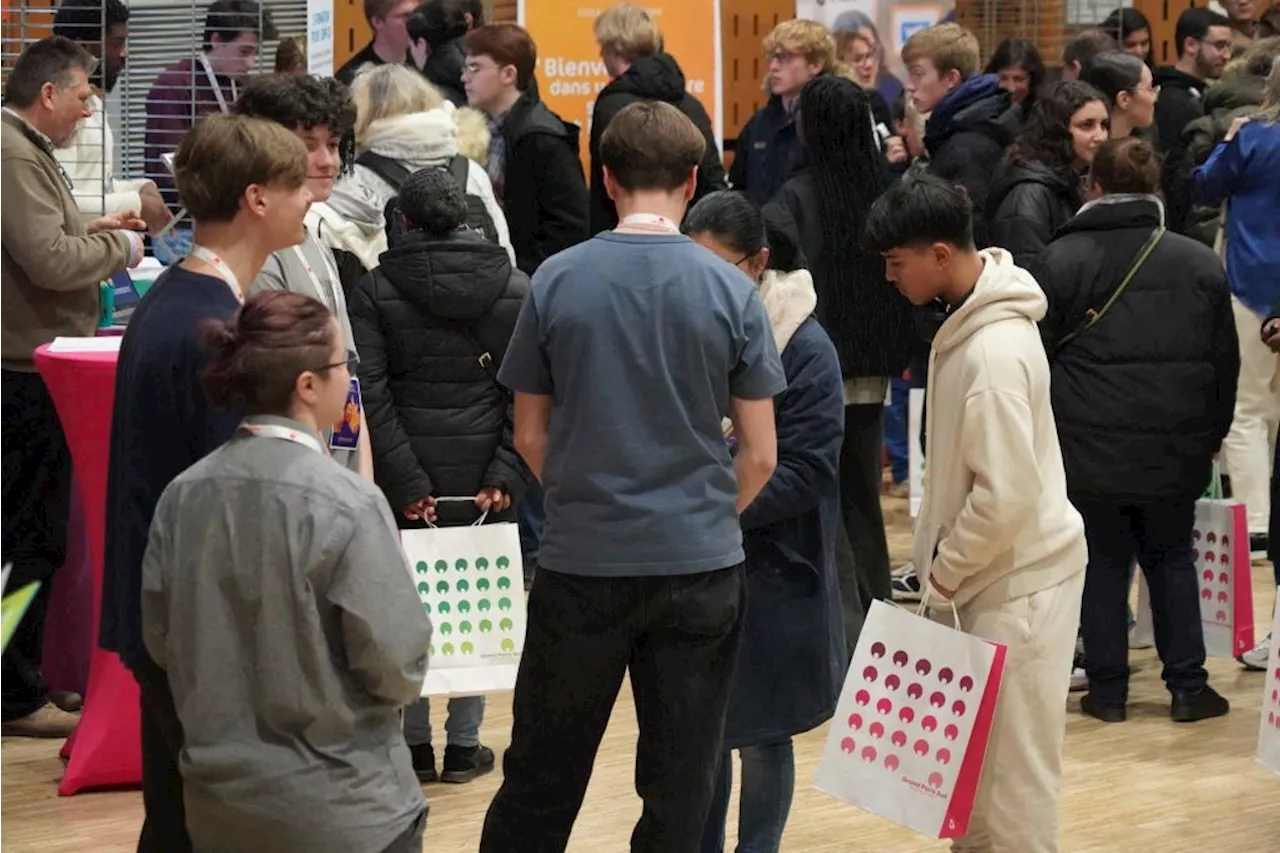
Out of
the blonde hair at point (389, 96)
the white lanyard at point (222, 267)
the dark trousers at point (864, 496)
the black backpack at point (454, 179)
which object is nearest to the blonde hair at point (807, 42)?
the dark trousers at point (864, 496)

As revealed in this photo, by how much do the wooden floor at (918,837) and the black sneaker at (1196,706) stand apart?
3 cm

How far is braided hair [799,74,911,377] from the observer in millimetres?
5371

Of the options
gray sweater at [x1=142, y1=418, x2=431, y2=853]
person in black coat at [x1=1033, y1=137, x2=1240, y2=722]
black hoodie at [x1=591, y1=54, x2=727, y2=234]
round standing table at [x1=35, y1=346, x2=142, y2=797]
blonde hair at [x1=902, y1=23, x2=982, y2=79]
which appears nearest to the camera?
gray sweater at [x1=142, y1=418, x2=431, y2=853]

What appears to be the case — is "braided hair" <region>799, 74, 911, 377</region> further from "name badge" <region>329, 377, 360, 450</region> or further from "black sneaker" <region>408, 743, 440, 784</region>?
"name badge" <region>329, 377, 360, 450</region>

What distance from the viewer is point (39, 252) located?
4.84 m

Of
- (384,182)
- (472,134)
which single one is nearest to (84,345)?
(384,182)

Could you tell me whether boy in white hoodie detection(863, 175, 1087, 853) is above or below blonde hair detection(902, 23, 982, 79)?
below

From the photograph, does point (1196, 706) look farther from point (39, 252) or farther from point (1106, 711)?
point (39, 252)

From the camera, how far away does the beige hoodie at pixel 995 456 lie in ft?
11.0

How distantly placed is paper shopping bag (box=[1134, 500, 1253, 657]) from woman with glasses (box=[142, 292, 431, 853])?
3133 millimetres

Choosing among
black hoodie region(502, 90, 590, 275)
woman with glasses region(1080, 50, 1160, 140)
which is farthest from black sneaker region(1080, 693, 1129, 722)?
black hoodie region(502, 90, 590, 275)

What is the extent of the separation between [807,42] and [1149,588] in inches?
94.4

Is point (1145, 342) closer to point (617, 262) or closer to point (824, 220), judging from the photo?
point (824, 220)

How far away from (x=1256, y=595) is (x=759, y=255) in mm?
3388
